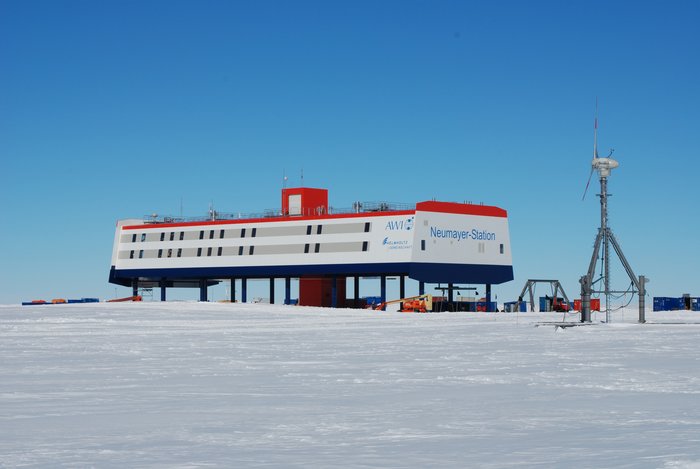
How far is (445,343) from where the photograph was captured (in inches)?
1620

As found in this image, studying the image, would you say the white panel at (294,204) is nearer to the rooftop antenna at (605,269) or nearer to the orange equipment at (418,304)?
the orange equipment at (418,304)

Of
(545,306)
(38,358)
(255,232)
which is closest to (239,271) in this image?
(255,232)

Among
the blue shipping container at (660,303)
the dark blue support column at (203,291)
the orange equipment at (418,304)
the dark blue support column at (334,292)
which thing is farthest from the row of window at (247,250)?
the blue shipping container at (660,303)

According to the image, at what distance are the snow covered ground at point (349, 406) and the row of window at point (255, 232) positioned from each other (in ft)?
251

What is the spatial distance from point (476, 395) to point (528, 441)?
6.24 meters

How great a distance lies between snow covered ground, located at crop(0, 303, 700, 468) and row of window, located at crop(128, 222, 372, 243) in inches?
3015

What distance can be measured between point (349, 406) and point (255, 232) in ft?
342

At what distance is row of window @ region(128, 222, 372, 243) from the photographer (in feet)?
374

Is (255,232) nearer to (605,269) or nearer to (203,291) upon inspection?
(203,291)

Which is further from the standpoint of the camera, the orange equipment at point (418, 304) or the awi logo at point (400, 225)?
the awi logo at point (400, 225)

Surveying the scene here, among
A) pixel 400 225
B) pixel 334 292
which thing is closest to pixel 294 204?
pixel 334 292

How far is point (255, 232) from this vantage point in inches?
4786

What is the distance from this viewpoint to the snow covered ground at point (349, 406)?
1272cm

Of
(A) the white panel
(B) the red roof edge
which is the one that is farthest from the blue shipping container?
(A) the white panel
